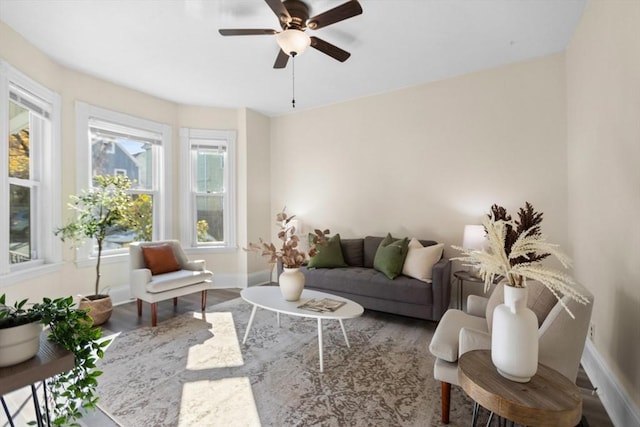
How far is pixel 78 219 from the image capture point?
3.42 meters

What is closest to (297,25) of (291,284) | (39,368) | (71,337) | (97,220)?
(291,284)

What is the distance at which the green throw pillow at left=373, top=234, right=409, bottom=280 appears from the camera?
3.38 metres

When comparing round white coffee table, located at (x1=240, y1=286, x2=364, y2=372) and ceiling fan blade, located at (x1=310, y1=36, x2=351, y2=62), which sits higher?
ceiling fan blade, located at (x1=310, y1=36, x2=351, y2=62)

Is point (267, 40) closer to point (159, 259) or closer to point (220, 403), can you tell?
point (159, 259)

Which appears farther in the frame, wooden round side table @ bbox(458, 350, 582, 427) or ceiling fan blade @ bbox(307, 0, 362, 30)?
ceiling fan blade @ bbox(307, 0, 362, 30)

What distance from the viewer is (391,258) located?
11.2 feet

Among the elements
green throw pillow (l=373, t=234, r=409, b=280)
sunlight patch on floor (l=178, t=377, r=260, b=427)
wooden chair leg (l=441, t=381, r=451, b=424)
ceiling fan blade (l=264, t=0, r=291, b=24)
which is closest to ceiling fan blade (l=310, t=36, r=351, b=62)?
ceiling fan blade (l=264, t=0, r=291, b=24)

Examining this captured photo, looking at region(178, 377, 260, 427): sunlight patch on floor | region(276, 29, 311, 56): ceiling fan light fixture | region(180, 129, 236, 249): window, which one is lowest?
region(178, 377, 260, 427): sunlight patch on floor

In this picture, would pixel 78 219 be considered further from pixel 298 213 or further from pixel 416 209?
pixel 416 209

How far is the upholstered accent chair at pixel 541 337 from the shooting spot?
4.76 ft

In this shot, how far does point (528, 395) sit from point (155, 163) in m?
4.99

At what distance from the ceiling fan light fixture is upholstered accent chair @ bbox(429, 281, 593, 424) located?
227 cm

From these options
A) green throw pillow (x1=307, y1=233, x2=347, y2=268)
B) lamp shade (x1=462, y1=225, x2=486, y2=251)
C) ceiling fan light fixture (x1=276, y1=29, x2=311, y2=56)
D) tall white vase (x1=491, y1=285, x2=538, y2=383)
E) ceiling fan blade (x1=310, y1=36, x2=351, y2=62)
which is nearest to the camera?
tall white vase (x1=491, y1=285, x2=538, y2=383)

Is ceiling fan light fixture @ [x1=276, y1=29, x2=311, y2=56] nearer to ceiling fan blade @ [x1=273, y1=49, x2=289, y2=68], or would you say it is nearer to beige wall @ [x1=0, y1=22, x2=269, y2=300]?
ceiling fan blade @ [x1=273, y1=49, x2=289, y2=68]
